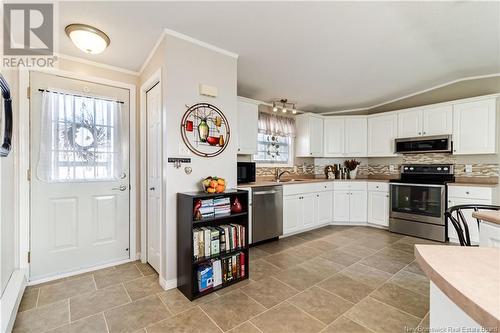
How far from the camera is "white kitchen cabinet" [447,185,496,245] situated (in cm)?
326

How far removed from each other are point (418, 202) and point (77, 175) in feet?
15.9

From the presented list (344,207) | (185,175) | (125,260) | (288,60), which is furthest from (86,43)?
(344,207)

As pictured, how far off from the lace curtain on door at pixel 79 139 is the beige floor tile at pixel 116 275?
1051 mm

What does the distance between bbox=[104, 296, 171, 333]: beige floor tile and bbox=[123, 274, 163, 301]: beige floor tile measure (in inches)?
4.2

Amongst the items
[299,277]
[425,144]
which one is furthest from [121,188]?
[425,144]

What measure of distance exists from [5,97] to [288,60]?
2724mm

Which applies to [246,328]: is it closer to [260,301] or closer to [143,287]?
[260,301]

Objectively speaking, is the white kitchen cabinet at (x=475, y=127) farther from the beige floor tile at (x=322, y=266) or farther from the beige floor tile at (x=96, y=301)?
the beige floor tile at (x=96, y=301)

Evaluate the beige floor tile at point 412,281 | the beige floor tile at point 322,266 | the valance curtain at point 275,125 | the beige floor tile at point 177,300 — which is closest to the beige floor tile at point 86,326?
the beige floor tile at point 177,300

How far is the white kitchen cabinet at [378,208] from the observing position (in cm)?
424

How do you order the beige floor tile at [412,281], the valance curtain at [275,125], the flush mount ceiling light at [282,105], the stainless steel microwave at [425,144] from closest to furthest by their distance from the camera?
1. the beige floor tile at [412,281]
2. the stainless steel microwave at [425,144]
3. the valance curtain at [275,125]
4. the flush mount ceiling light at [282,105]

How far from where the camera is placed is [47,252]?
2451 millimetres

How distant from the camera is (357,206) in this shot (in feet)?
14.9

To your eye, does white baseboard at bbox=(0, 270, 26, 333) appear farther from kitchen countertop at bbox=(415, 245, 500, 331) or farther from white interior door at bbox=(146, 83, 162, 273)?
kitchen countertop at bbox=(415, 245, 500, 331)
